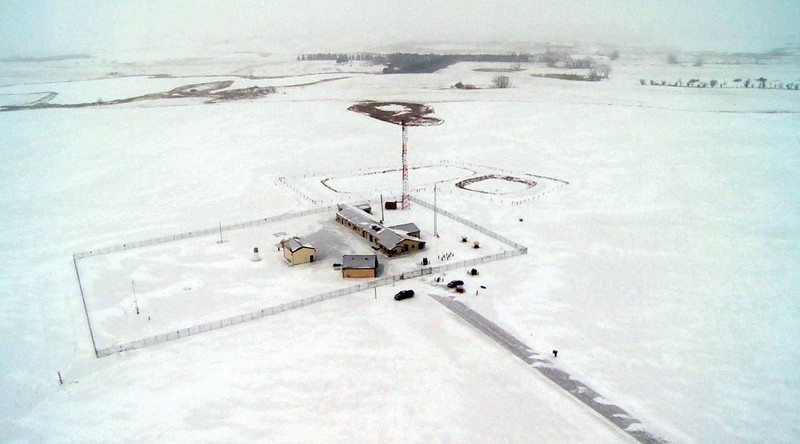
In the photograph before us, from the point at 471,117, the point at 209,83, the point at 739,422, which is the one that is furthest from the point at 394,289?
the point at 209,83

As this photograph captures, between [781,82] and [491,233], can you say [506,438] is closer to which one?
[491,233]

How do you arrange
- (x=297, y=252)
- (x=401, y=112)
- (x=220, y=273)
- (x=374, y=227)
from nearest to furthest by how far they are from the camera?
1. (x=220, y=273)
2. (x=297, y=252)
3. (x=374, y=227)
4. (x=401, y=112)

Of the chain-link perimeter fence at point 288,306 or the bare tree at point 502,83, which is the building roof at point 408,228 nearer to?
the chain-link perimeter fence at point 288,306

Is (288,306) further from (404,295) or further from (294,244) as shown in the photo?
(404,295)

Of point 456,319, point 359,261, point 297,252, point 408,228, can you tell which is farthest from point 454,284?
point 297,252

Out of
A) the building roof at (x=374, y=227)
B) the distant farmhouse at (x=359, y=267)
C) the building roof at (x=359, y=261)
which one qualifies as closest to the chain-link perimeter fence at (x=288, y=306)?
the distant farmhouse at (x=359, y=267)

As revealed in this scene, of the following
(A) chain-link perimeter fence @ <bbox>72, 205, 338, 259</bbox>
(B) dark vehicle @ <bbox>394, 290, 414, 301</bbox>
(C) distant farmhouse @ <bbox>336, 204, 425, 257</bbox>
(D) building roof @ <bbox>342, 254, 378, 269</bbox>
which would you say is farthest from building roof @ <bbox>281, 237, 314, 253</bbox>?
→ (B) dark vehicle @ <bbox>394, 290, 414, 301</bbox>

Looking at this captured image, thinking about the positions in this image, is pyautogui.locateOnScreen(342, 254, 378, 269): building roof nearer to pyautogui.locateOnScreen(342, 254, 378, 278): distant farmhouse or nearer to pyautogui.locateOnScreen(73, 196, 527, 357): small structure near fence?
pyautogui.locateOnScreen(342, 254, 378, 278): distant farmhouse
